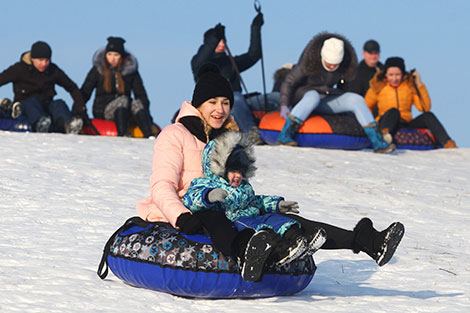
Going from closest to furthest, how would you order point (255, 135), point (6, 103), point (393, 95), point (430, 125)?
point (6, 103) → point (255, 135) → point (393, 95) → point (430, 125)

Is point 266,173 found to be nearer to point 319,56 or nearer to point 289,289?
point 319,56

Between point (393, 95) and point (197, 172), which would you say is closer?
point (197, 172)

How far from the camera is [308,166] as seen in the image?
11.2 meters

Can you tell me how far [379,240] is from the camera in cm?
471

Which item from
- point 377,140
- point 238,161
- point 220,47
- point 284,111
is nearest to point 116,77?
point 220,47

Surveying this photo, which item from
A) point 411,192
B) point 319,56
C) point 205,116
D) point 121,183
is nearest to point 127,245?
point 205,116

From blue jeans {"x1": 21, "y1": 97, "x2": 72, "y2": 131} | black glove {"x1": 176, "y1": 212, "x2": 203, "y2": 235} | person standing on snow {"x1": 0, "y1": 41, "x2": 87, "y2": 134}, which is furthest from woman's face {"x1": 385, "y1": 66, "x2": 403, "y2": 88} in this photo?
black glove {"x1": 176, "y1": 212, "x2": 203, "y2": 235}

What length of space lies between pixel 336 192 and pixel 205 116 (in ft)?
15.8

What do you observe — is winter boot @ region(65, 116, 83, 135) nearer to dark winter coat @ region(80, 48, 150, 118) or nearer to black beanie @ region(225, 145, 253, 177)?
dark winter coat @ region(80, 48, 150, 118)

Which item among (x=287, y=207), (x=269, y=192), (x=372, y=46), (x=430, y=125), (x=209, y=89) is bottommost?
(x=269, y=192)

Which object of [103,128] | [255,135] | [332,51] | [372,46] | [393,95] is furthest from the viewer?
[372,46]

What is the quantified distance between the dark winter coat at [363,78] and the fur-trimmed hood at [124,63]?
144 inches

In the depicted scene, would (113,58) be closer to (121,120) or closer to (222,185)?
(121,120)

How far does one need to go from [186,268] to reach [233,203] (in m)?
0.43
